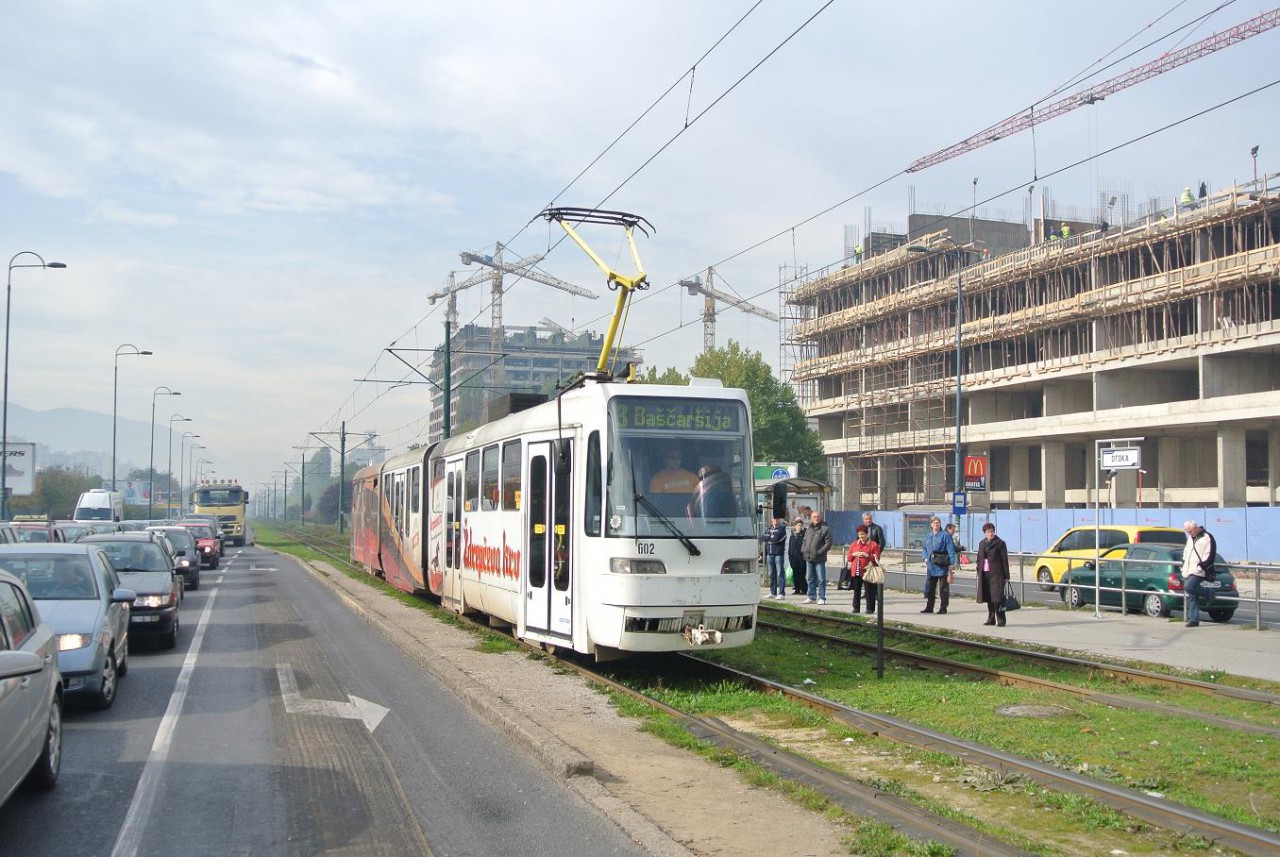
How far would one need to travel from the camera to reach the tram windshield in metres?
12.0

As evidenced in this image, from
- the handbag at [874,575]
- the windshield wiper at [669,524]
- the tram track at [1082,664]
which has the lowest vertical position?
the tram track at [1082,664]

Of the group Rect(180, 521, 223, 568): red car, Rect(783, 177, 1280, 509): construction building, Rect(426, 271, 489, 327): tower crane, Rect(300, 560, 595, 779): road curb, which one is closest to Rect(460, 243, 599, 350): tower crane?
Rect(426, 271, 489, 327): tower crane

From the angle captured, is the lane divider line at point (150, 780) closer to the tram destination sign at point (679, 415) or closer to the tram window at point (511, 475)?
the tram window at point (511, 475)

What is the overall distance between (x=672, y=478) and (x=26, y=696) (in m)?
6.75

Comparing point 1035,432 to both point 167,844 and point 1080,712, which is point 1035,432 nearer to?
point 1080,712

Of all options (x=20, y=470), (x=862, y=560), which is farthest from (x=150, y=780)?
(x=20, y=470)

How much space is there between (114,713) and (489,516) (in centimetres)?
643

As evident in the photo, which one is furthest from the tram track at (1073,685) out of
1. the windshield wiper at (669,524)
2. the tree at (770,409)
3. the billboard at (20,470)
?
the tree at (770,409)

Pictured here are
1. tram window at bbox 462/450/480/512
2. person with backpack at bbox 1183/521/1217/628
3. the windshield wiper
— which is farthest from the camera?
person with backpack at bbox 1183/521/1217/628

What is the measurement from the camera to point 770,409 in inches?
2945

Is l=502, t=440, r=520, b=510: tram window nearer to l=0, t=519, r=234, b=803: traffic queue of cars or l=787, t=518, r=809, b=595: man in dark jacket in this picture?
l=0, t=519, r=234, b=803: traffic queue of cars

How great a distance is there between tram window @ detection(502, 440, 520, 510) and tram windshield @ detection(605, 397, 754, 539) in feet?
9.82

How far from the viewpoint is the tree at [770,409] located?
73938mm

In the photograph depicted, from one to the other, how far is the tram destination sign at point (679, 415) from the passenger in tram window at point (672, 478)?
294 mm
